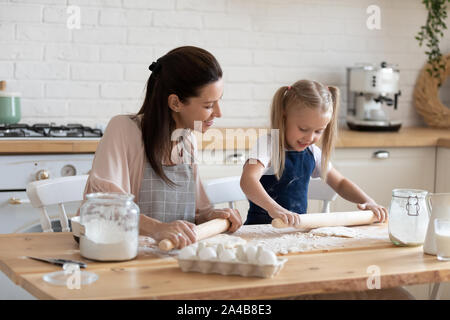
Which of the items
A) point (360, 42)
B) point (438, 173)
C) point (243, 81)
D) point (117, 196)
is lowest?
point (438, 173)

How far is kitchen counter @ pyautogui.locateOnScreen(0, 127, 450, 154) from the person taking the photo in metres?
2.59

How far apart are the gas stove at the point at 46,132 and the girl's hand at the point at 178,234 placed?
52.7 inches

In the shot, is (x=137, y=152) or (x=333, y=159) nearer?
(x=137, y=152)

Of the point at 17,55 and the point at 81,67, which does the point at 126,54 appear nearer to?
the point at 81,67

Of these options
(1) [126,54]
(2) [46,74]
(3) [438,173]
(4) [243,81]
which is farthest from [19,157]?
(3) [438,173]

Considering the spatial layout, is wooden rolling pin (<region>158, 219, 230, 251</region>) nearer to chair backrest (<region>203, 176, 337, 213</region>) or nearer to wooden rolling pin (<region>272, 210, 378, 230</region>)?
wooden rolling pin (<region>272, 210, 378, 230</region>)

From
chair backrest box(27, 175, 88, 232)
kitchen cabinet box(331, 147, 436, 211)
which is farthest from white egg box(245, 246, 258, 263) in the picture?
kitchen cabinet box(331, 147, 436, 211)

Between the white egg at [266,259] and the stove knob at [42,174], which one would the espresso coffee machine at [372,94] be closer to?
the stove knob at [42,174]

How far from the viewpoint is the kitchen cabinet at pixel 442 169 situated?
317cm

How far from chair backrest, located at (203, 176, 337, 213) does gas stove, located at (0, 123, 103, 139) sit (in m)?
0.84

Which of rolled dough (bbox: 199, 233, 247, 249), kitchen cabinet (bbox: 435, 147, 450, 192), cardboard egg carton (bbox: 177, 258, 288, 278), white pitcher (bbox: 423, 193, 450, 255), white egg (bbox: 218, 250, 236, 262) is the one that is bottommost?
kitchen cabinet (bbox: 435, 147, 450, 192)

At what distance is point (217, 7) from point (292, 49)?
490 mm

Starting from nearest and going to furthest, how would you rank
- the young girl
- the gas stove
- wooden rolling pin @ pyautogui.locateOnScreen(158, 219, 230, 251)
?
wooden rolling pin @ pyautogui.locateOnScreen(158, 219, 230, 251) < the young girl < the gas stove
